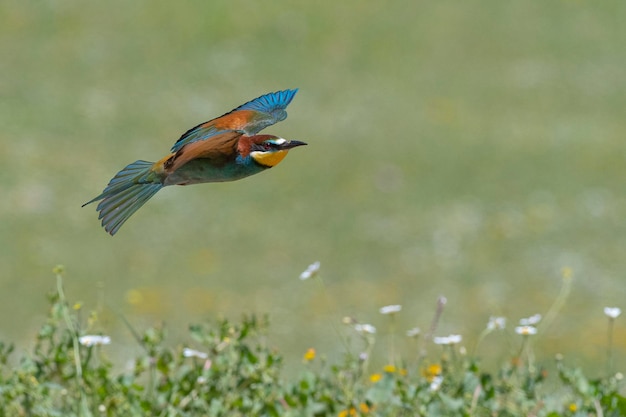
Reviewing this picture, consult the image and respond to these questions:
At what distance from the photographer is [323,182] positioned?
2369 centimetres

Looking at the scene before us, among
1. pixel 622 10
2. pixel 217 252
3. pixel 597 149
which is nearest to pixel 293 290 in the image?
pixel 217 252

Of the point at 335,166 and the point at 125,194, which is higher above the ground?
the point at 335,166

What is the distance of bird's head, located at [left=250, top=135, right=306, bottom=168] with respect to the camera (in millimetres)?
1716

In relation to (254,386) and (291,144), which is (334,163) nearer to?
(254,386)

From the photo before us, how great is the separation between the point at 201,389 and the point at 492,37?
1088 inches

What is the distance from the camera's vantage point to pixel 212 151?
5.65 ft

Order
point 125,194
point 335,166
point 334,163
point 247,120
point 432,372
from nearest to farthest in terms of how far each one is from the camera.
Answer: point 125,194 < point 247,120 < point 432,372 < point 335,166 < point 334,163

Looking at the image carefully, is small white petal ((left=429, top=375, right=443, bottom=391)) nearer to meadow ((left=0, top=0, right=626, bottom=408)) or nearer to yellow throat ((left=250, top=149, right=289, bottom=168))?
yellow throat ((left=250, top=149, right=289, bottom=168))

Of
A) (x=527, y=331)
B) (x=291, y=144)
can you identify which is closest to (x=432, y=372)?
(x=527, y=331)

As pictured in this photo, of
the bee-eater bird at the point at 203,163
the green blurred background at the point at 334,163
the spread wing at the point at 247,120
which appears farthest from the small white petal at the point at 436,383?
the green blurred background at the point at 334,163

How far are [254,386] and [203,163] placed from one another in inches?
118

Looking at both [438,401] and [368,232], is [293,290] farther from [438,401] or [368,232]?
[438,401]

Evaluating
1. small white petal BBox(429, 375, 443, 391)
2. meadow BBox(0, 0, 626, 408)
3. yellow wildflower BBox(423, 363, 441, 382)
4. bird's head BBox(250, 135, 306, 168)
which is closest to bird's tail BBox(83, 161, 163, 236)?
bird's head BBox(250, 135, 306, 168)

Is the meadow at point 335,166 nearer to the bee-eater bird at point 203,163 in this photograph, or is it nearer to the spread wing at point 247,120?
the spread wing at point 247,120
